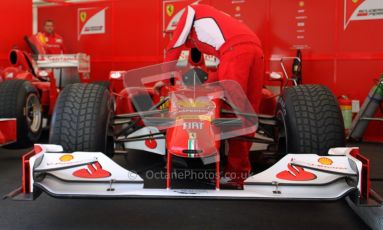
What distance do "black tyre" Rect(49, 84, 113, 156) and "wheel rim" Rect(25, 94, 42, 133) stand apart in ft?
7.03

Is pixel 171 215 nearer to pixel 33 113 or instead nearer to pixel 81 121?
pixel 81 121

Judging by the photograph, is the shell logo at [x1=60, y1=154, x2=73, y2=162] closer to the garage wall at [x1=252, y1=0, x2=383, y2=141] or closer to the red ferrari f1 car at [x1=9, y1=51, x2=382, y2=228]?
the red ferrari f1 car at [x1=9, y1=51, x2=382, y2=228]

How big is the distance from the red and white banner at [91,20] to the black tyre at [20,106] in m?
4.07

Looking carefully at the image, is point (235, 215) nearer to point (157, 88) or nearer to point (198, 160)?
point (198, 160)

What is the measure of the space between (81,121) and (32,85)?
2.42 meters

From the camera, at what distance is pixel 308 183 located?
1892 mm

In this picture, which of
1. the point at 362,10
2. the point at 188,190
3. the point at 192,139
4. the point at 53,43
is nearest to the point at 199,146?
the point at 192,139

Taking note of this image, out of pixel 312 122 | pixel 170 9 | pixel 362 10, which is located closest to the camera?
pixel 312 122

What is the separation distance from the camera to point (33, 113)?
4.62m

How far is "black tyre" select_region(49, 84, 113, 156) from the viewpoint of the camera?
7.77 feet

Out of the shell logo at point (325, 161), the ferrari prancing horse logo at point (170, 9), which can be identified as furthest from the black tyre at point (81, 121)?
the ferrari prancing horse logo at point (170, 9)

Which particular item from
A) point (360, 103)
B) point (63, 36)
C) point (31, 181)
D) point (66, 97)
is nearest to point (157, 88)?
point (66, 97)

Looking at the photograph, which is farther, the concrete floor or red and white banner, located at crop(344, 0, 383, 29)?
red and white banner, located at crop(344, 0, 383, 29)

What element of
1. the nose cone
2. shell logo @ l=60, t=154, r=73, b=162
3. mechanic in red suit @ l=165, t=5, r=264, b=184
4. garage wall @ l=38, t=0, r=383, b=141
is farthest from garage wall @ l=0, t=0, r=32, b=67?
the nose cone
